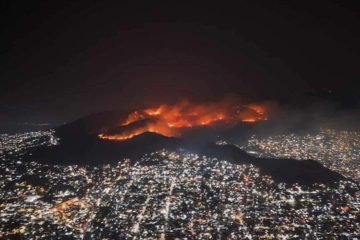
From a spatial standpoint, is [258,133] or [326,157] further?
[258,133]

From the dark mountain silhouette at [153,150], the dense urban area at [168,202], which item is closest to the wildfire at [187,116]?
the dark mountain silhouette at [153,150]

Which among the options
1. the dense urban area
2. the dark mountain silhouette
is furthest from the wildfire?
the dense urban area

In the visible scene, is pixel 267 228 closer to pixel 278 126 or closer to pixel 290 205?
pixel 290 205

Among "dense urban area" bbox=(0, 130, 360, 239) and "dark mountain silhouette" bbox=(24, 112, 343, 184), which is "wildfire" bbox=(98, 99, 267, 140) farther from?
"dense urban area" bbox=(0, 130, 360, 239)

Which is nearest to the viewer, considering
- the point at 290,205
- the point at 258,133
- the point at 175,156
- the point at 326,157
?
the point at 290,205

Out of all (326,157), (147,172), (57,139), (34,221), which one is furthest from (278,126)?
(34,221)

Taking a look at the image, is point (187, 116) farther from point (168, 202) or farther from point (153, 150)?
point (168, 202)

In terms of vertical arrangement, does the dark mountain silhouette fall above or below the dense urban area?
above
